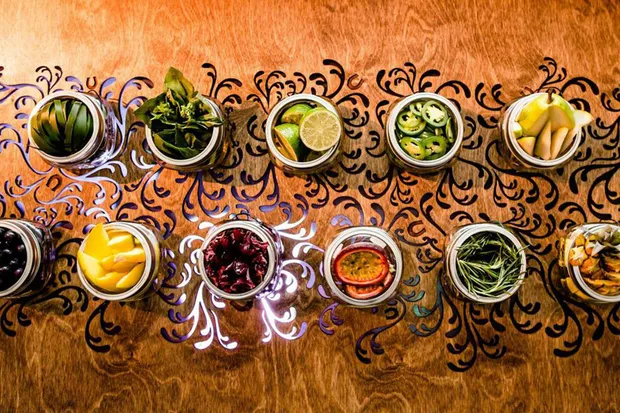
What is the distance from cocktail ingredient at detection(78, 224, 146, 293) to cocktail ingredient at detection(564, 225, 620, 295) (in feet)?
5.72

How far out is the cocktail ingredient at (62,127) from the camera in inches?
74.8

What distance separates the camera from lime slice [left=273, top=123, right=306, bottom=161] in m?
1.84

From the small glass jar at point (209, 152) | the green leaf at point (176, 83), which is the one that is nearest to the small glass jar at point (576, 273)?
the small glass jar at point (209, 152)

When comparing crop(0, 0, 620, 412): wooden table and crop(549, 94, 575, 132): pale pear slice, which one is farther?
crop(0, 0, 620, 412): wooden table

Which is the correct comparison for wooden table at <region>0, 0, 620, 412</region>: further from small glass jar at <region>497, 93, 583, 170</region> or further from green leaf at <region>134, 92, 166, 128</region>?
green leaf at <region>134, 92, 166, 128</region>

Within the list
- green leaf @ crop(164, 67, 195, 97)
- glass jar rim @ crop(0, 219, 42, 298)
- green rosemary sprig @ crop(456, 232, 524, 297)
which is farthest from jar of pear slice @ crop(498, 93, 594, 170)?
glass jar rim @ crop(0, 219, 42, 298)

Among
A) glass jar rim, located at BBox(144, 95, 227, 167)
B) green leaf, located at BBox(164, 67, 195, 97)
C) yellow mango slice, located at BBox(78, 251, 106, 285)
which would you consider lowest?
yellow mango slice, located at BBox(78, 251, 106, 285)

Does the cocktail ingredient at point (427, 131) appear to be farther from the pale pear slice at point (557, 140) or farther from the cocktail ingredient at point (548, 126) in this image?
the pale pear slice at point (557, 140)

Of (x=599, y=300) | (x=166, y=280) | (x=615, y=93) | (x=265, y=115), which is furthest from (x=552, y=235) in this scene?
(x=166, y=280)

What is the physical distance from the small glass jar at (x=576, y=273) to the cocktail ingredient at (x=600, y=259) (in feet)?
0.05

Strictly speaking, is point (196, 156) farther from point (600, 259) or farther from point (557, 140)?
point (600, 259)

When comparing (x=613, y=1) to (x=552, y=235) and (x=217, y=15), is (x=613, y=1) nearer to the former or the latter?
(x=552, y=235)

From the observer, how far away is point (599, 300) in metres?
1.81

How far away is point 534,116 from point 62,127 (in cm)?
195
